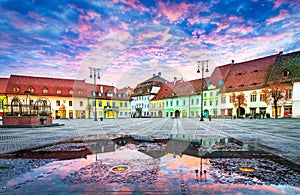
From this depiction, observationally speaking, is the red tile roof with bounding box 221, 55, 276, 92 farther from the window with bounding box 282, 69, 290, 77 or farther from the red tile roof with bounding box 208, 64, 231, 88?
the window with bounding box 282, 69, 290, 77

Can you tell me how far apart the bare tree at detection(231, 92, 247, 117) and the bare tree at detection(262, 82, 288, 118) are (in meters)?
6.52

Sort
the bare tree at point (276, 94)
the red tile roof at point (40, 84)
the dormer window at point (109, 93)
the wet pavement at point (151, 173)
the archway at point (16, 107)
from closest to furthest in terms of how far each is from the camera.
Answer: the wet pavement at point (151, 173)
the archway at point (16, 107)
the bare tree at point (276, 94)
the red tile roof at point (40, 84)
the dormer window at point (109, 93)

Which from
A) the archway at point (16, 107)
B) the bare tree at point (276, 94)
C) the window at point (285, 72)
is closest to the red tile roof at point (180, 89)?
the bare tree at point (276, 94)

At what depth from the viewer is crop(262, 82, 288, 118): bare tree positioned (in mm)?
35938

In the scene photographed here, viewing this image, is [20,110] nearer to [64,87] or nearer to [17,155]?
[17,155]

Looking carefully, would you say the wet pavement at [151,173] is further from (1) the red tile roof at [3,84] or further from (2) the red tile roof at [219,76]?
(1) the red tile roof at [3,84]

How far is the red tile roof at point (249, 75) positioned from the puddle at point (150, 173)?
4478cm

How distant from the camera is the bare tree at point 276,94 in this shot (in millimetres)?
35938

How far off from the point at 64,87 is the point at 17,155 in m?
54.0

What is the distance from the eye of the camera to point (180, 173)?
3621mm

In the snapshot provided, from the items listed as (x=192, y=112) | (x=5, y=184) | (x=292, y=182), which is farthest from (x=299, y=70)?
(x=5, y=184)

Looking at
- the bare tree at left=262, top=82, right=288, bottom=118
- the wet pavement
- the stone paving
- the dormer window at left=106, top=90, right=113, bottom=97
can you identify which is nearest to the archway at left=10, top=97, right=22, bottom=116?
the stone paving

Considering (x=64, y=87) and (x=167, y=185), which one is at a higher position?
(x=64, y=87)

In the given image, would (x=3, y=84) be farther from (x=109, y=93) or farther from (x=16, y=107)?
(x=16, y=107)
